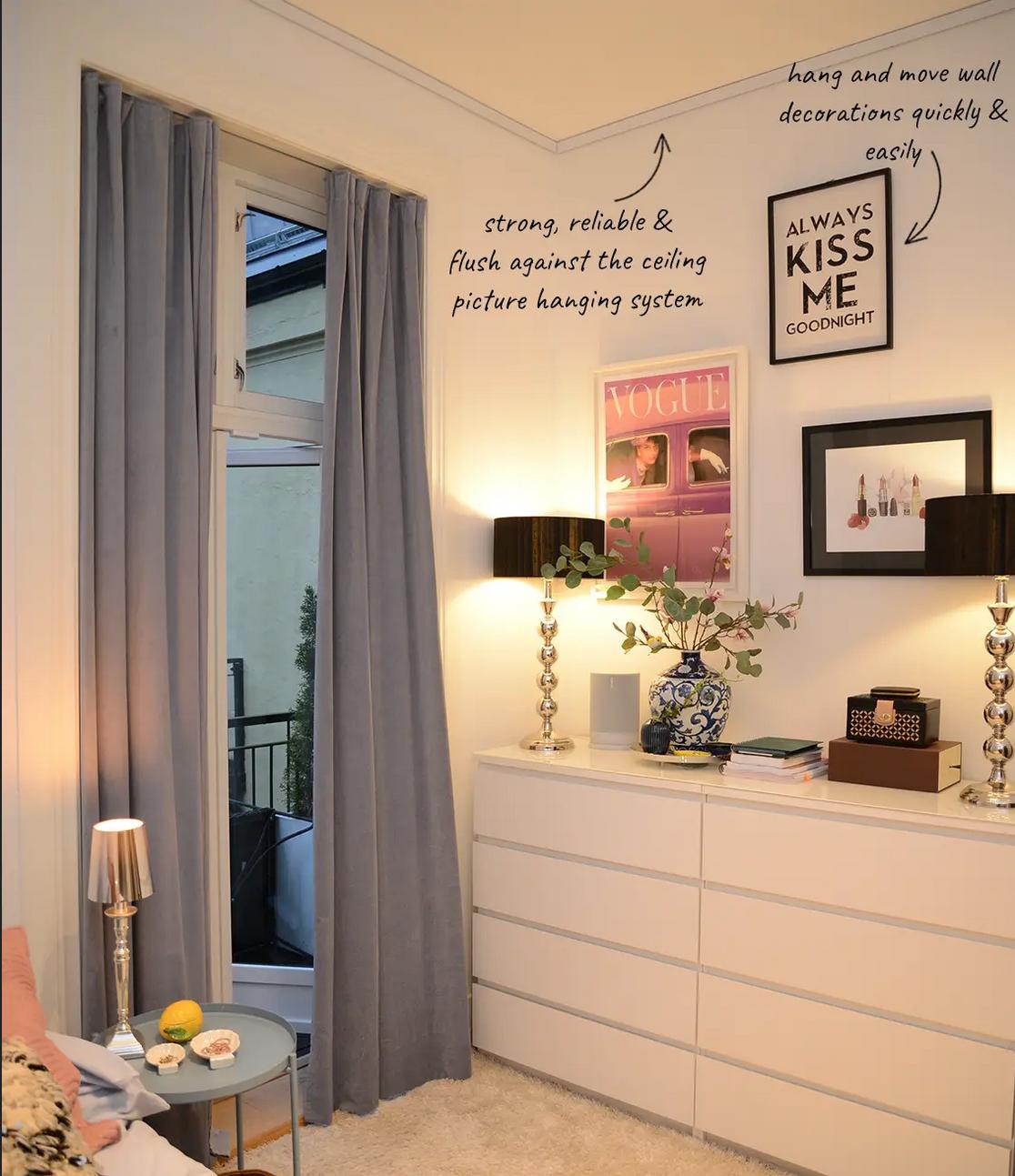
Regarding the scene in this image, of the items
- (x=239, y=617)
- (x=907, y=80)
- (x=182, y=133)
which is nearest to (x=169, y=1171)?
(x=239, y=617)

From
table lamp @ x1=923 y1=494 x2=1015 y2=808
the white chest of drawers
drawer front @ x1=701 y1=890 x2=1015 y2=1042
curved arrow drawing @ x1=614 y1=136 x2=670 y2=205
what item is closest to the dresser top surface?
the white chest of drawers

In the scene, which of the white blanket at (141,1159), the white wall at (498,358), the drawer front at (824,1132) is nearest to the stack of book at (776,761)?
the white wall at (498,358)

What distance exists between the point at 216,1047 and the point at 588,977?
1.17 metres

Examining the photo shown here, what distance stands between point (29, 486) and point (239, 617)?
910mm

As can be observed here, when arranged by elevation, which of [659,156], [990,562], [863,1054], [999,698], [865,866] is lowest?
[863,1054]

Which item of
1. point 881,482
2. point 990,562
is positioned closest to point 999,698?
point 990,562

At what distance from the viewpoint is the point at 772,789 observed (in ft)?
8.63

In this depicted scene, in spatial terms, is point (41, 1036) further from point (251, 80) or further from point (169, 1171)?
point (251, 80)

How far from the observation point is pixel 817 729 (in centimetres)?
301

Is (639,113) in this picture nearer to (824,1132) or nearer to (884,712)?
(884,712)

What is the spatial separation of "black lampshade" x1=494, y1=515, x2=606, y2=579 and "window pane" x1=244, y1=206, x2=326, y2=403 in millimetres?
700

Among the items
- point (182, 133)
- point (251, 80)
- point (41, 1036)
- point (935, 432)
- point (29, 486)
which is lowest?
point (41, 1036)

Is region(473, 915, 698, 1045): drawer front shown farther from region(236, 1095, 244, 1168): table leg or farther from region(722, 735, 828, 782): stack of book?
region(236, 1095, 244, 1168): table leg

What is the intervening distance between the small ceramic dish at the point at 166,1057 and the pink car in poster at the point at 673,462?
195 centimetres
